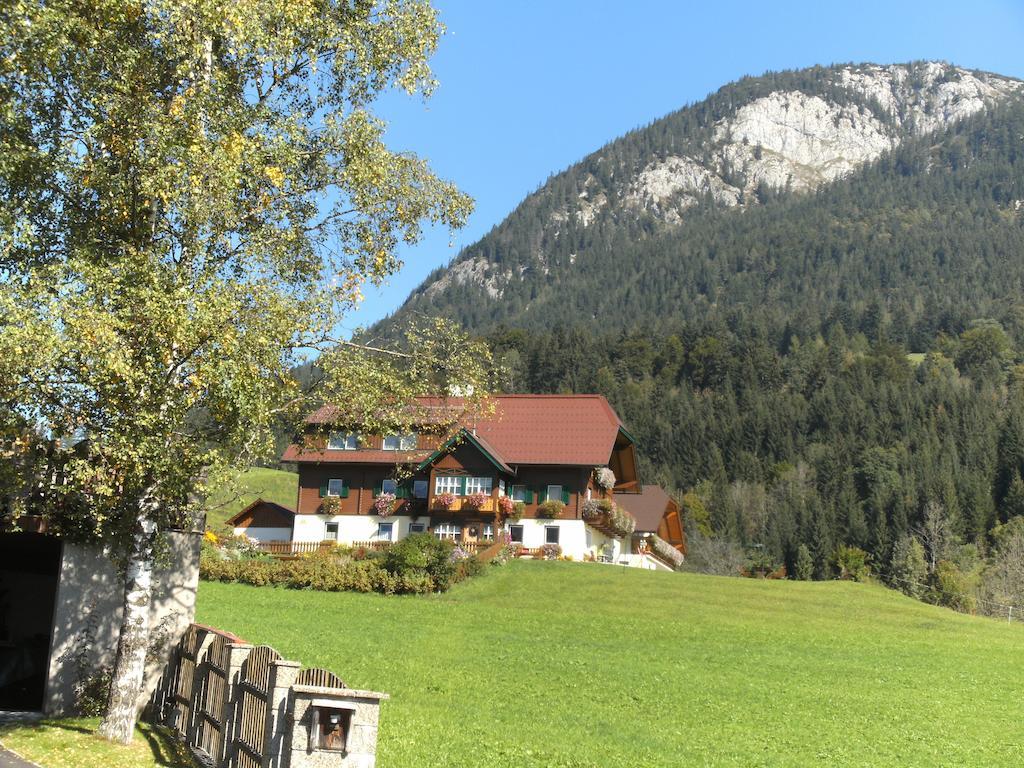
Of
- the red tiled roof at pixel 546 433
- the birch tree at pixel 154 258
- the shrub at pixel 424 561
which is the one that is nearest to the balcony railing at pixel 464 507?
the red tiled roof at pixel 546 433

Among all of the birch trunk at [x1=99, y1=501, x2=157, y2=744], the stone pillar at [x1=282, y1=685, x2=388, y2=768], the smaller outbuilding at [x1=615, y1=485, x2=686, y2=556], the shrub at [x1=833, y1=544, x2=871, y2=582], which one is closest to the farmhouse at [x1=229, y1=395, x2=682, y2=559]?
A: the smaller outbuilding at [x1=615, y1=485, x2=686, y2=556]

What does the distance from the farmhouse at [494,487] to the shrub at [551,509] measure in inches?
2.2

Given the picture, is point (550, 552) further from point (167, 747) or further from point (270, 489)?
point (270, 489)

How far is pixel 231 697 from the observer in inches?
530

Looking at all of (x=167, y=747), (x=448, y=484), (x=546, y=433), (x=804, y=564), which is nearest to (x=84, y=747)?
(x=167, y=747)

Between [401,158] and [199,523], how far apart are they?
7651 millimetres

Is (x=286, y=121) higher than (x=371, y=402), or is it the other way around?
(x=286, y=121)

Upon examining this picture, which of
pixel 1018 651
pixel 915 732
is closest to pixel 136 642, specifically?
pixel 915 732

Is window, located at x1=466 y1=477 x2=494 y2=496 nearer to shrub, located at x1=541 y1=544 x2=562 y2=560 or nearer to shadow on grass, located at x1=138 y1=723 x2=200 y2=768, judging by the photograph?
shrub, located at x1=541 y1=544 x2=562 y2=560

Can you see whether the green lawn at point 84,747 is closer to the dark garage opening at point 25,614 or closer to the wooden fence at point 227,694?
the wooden fence at point 227,694

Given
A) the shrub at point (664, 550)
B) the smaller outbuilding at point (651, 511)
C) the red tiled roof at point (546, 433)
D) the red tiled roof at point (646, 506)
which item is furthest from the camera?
the red tiled roof at point (646, 506)

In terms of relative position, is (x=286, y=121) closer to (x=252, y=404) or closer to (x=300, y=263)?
(x=300, y=263)

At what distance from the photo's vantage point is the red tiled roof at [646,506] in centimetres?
6412

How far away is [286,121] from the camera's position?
57.5 feet
